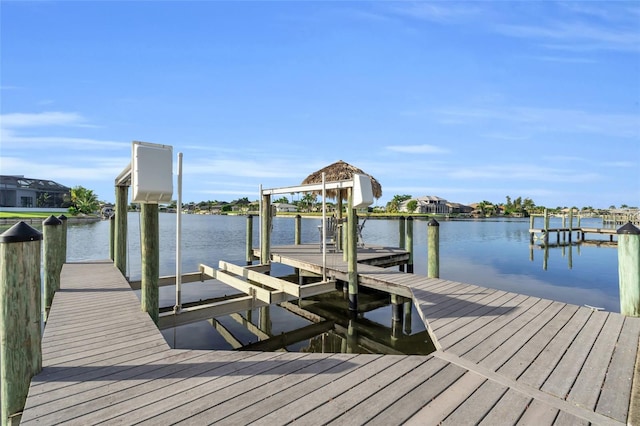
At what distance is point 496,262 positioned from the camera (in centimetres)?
1555

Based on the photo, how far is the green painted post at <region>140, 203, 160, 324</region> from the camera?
4570 mm


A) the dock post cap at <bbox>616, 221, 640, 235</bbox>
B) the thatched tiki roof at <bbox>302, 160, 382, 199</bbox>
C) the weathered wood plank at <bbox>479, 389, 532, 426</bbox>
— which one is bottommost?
the weathered wood plank at <bbox>479, 389, 532, 426</bbox>

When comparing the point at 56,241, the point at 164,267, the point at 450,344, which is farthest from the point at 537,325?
the point at 164,267

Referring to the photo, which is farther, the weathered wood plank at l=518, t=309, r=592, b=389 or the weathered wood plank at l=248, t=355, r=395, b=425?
the weathered wood plank at l=518, t=309, r=592, b=389

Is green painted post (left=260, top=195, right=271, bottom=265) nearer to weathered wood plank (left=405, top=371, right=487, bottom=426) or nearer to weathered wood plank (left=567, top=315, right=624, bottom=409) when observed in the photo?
weathered wood plank (left=405, top=371, right=487, bottom=426)

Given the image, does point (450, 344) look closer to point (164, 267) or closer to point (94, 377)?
point (94, 377)

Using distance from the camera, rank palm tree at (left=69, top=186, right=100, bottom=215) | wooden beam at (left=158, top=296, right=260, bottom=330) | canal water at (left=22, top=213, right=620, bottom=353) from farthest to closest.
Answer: palm tree at (left=69, top=186, right=100, bottom=215) → canal water at (left=22, top=213, right=620, bottom=353) → wooden beam at (left=158, top=296, right=260, bottom=330)

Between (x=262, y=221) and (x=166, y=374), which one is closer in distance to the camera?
(x=166, y=374)

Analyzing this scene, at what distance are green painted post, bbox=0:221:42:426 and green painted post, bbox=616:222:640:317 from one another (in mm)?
6979

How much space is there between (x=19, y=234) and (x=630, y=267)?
23.9ft

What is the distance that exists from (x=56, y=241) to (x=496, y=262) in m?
16.7

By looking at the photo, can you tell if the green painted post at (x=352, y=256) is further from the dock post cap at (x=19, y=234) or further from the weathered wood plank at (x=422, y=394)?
the dock post cap at (x=19, y=234)

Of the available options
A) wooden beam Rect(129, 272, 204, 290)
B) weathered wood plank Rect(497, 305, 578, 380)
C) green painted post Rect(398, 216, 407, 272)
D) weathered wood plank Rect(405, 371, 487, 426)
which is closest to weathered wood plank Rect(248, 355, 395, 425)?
weathered wood plank Rect(405, 371, 487, 426)

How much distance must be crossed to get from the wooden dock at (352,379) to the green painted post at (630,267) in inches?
9.2
